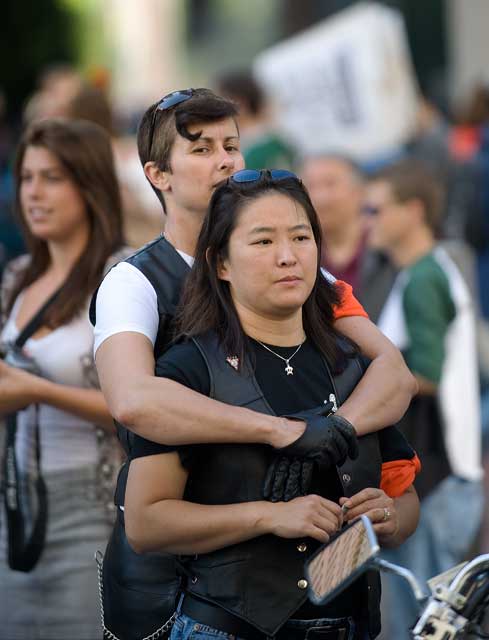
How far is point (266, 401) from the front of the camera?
2838 millimetres

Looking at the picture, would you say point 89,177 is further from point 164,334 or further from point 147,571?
point 147,571

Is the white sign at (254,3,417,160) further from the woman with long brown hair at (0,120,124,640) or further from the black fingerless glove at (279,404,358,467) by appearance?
the black fingerless glove at (279,404,358,467)

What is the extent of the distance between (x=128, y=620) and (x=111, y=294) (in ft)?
2.57

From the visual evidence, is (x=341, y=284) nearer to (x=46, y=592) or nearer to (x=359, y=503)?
A: (x=359, y=503)

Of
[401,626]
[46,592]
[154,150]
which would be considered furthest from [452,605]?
[401,626]

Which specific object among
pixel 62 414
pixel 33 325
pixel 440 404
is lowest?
pixel 440 404

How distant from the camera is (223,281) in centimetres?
296

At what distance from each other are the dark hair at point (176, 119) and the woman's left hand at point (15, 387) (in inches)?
34.2

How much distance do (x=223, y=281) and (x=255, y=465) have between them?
1.40 feet

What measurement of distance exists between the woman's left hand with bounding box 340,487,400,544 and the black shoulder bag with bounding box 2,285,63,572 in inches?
58.7

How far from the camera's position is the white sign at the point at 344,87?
970 cm

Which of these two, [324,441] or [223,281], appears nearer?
[324,441]

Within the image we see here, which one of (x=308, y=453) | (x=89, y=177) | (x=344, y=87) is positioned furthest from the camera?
(x=344, y=87)

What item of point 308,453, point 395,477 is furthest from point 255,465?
point 395,477
